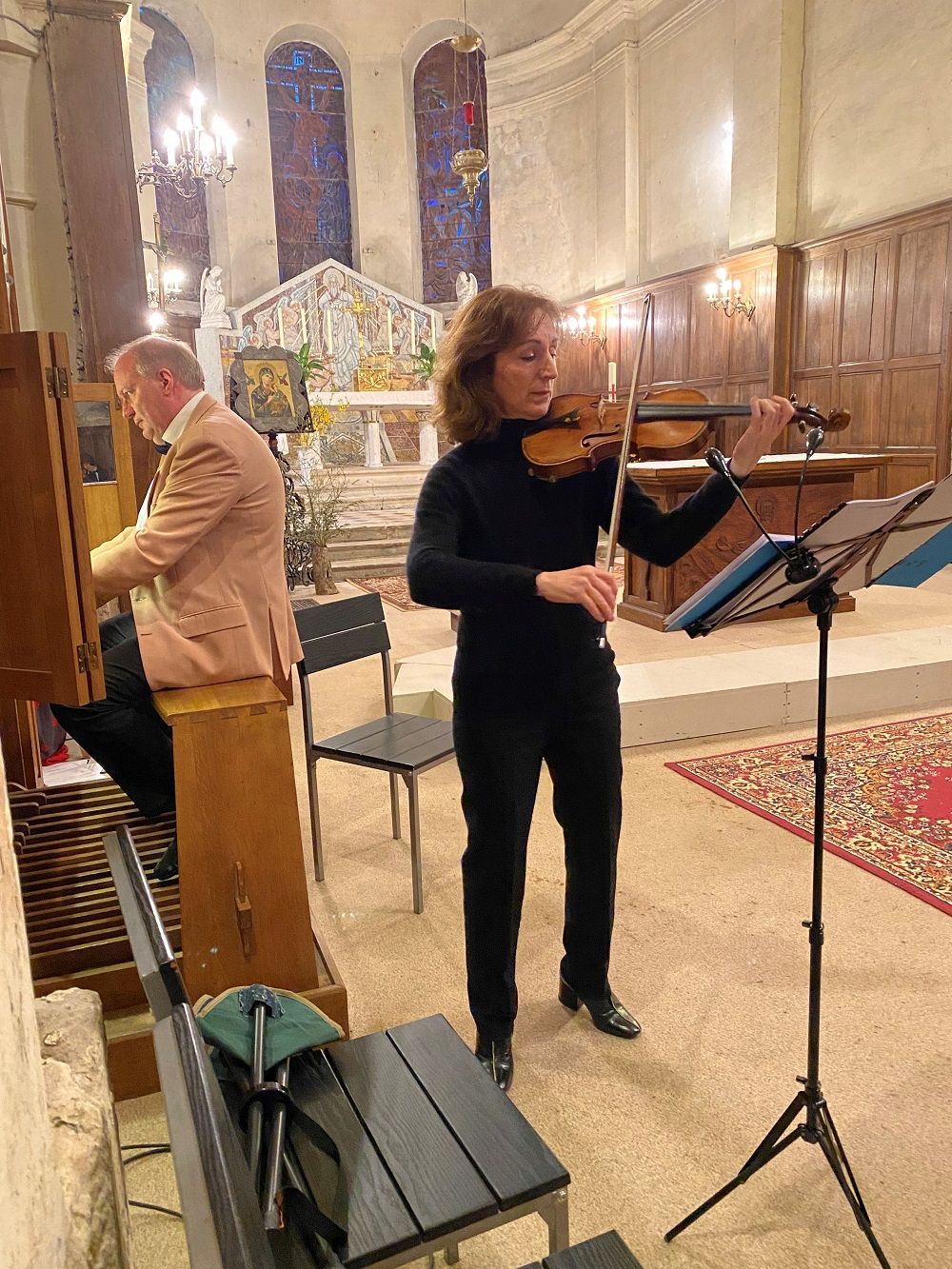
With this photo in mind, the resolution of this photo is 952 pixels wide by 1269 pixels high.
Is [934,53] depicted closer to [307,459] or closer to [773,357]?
[773,357]

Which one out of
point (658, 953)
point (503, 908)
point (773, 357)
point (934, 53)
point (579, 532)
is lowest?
point (658, 953)

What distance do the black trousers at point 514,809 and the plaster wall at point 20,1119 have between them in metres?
1.38

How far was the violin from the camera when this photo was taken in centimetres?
196

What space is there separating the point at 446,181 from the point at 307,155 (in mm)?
2702

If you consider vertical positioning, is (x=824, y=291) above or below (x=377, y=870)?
above

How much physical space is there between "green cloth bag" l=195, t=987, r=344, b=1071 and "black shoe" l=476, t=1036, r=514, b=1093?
68cm

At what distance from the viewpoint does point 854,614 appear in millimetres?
6934

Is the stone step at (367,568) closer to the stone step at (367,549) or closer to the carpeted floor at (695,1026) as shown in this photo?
the stone step at (367,549)

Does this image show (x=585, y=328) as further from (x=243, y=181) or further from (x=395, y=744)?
(x=395, y=744)

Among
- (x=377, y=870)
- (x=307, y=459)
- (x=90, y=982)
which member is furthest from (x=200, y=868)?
(x=307, y=459)

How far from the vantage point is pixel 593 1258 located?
109 cm

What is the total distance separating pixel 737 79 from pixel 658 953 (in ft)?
38.3

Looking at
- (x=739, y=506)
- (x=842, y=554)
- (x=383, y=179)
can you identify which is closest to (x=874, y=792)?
(x=842, y=554)

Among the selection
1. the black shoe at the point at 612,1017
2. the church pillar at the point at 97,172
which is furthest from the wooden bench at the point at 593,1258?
the church pillar at the point at 97,172
